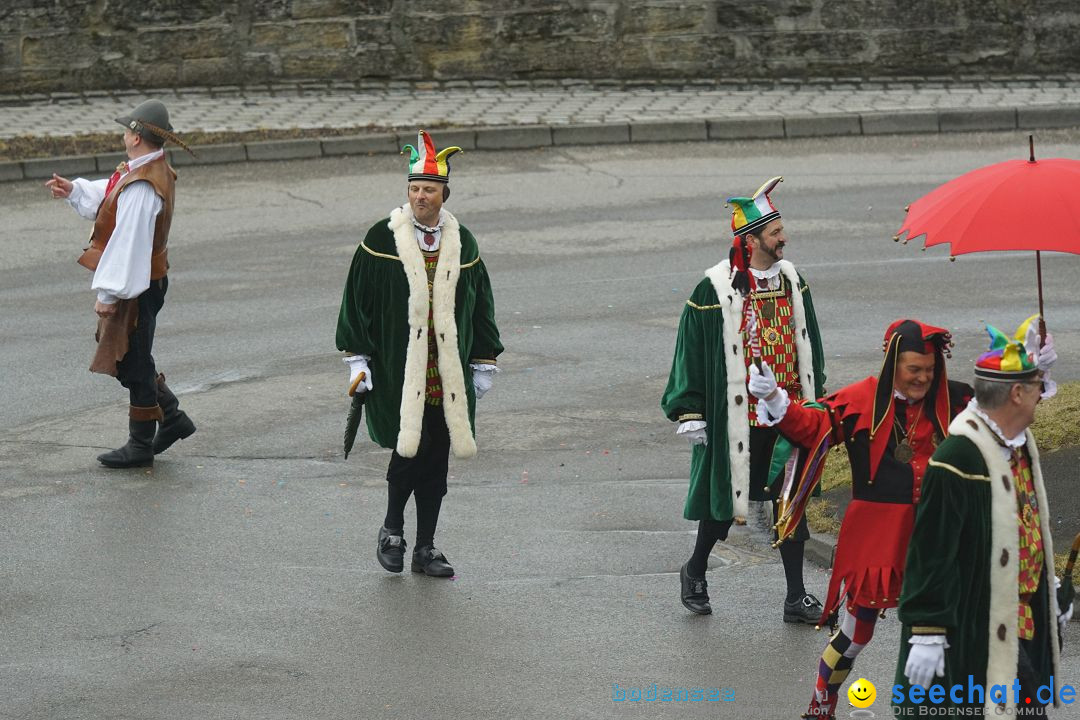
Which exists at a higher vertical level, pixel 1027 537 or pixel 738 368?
pixel 738 368

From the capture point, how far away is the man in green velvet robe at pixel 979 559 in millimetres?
5117

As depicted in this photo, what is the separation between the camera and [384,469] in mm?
9773

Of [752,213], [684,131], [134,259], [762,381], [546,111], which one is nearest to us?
[762,381]

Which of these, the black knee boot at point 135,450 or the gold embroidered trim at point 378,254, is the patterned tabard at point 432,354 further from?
the black knee boot at point 135,450

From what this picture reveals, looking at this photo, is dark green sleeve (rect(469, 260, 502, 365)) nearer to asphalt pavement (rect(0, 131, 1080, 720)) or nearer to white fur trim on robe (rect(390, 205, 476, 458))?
white fur trim on robe (rect(390, 205, 476, 458))

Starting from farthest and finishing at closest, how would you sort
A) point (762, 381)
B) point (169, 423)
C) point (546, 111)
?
point (546, 111) < point (169, 423) < point (762, 381)

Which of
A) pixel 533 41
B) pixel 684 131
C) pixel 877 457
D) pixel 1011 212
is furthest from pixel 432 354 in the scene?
pixel 533 41

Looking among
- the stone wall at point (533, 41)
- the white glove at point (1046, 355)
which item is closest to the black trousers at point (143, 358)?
the white glove at point (1046, 355)

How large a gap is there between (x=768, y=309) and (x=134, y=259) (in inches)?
149

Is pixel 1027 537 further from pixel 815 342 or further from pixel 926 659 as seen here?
pixel 815 342

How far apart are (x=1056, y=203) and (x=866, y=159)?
12.1 meters

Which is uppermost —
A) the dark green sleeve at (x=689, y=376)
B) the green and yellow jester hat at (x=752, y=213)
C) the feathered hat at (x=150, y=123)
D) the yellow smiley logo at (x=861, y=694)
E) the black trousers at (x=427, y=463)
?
the feathered hat at (x=150, y=123)

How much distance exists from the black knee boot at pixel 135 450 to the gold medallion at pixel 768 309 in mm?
3948

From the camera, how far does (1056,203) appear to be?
6.40 m
